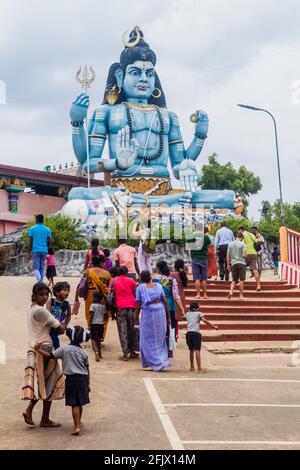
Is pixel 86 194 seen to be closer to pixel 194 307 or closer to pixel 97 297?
pixel 97 297

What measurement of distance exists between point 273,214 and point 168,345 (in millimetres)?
41025

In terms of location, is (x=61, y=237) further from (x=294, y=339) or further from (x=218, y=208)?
(x=294, y=339)

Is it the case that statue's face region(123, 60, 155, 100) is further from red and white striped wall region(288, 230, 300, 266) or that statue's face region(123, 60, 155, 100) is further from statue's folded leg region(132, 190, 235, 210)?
red and white striped wall region(288, 230, 300, 266)

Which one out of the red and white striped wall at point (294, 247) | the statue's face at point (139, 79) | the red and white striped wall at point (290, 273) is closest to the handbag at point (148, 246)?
the red and white striped wall at point (290, 273)

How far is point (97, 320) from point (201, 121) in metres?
23.2

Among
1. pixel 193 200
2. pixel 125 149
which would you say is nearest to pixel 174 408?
pixel 125 149

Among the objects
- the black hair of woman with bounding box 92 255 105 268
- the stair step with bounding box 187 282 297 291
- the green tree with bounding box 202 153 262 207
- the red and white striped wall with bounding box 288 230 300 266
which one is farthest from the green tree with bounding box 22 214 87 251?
the green tree with bounding box 202 153 262 207

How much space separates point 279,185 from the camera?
86.2 ft

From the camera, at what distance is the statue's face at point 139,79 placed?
3231 centimetres

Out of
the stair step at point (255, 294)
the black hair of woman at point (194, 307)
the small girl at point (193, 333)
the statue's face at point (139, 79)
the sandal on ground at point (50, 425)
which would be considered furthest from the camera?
the statue's face at point (139, 79)

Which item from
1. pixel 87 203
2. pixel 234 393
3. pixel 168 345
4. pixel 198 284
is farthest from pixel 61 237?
pixel 234 393

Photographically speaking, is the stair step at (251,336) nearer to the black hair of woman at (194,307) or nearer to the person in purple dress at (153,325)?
the black hair of woman at (194,307)

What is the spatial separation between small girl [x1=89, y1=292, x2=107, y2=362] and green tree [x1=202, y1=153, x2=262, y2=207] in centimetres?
4046

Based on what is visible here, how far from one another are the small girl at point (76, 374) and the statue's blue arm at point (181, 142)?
26.4m
